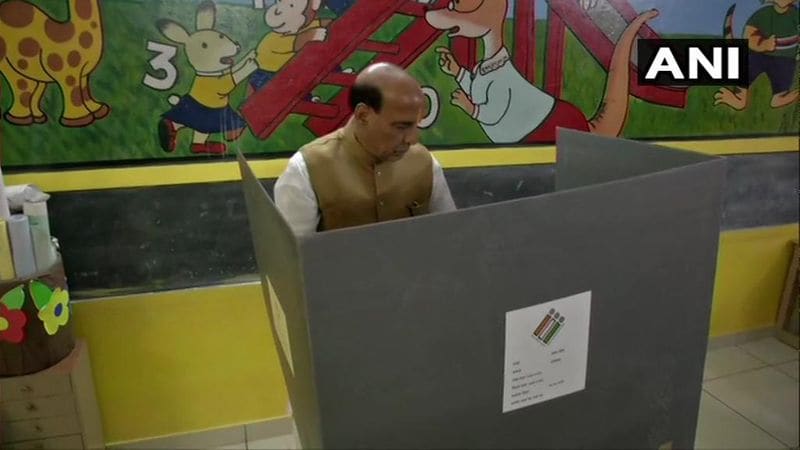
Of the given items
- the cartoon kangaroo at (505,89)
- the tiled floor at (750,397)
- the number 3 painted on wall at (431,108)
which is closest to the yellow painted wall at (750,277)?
the tiled floor at (750,397)

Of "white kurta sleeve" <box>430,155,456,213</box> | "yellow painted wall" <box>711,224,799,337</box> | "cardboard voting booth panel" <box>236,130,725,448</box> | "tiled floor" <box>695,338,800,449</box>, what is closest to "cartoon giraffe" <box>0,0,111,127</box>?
"white kurta sleeve" <box>430,155,456,213</box>

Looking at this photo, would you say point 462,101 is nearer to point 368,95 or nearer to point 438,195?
point 438,195

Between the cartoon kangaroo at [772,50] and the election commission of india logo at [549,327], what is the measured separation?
2.26 meters

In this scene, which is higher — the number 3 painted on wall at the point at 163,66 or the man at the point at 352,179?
the number 3 painted on wall at the point at 163,66

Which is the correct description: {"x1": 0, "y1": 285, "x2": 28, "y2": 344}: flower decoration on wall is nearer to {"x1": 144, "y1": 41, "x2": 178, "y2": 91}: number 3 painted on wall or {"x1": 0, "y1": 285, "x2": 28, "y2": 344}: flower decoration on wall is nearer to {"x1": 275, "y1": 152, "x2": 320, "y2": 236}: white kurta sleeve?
{"x1": 144, "y1": 41, "x2": 178, "y2": 91}: number 3 painted on wall

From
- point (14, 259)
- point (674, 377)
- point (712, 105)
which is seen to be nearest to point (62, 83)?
point (14, 259)

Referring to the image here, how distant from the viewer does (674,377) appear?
834 millimetres

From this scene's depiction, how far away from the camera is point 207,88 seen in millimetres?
1916

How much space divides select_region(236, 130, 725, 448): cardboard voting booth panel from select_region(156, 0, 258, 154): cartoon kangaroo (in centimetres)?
118

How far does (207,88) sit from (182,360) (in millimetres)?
1016

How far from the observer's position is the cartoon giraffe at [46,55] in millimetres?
1729

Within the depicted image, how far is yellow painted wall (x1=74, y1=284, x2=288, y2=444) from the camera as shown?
6.82 feet

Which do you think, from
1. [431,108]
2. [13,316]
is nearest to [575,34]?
[431,108]

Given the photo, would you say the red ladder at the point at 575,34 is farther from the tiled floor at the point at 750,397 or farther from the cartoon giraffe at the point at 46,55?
the cartoon giraffe at the point at 46,55
